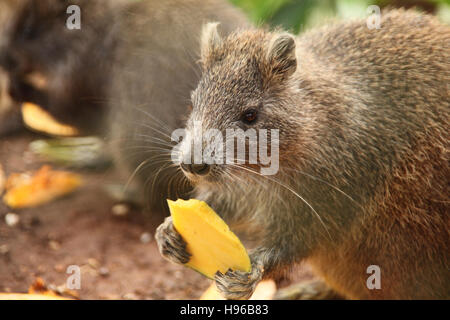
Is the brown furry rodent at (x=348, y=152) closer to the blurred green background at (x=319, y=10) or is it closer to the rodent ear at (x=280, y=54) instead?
the rodent ear at (x=280, y=54)

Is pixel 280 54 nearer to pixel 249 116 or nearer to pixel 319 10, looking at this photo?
pixel 249 116

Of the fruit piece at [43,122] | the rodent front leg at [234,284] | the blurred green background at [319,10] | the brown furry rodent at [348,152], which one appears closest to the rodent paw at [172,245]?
the brown furry rodent at [348,152]

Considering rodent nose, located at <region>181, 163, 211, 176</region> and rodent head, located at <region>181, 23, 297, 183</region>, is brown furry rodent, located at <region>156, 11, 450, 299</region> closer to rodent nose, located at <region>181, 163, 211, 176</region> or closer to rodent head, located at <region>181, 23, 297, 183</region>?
rodent head, located at <region>181, 23, 297, 183</region>

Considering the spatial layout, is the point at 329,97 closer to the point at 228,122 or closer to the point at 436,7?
the point at 228,122

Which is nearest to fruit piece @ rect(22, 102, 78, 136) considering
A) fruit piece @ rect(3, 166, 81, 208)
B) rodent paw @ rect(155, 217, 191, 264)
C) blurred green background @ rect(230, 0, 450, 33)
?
fruit piece @ rect(3, 166, 81, 208)

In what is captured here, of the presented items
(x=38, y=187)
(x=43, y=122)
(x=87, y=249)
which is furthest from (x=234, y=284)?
(x=43, y=122)
